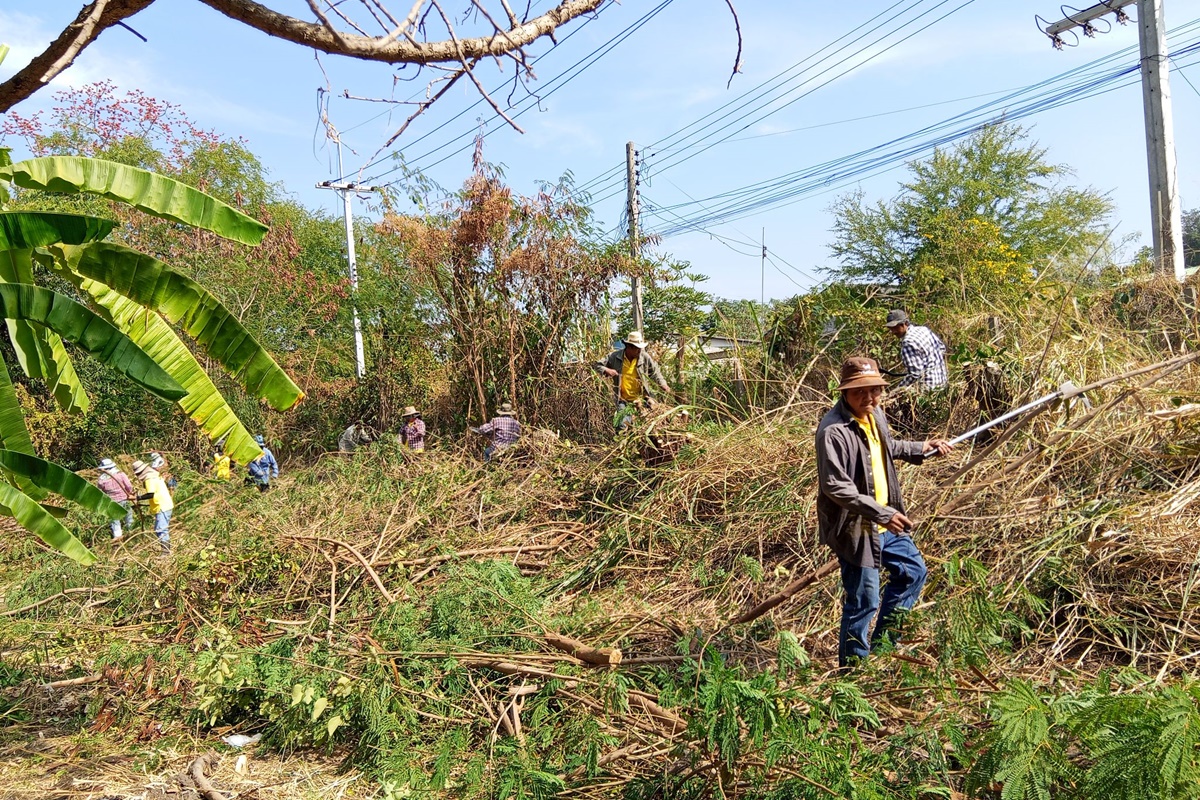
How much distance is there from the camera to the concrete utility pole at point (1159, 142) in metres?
9.16

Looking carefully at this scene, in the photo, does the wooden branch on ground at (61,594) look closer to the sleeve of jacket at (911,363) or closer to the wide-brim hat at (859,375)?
the wide-brim hat at (859,375)

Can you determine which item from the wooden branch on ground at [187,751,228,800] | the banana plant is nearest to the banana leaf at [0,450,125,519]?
the banana plant

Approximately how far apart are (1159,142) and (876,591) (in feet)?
25.3

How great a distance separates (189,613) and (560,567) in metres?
2.94

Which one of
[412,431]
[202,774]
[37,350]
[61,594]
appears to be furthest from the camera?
[412,431]

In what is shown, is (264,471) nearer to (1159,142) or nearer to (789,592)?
(789,592)

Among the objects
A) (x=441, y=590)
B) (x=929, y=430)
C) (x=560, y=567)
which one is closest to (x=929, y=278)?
(x=929, y=430)

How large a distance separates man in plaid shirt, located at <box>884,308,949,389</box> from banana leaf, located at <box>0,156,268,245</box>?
16.6ft

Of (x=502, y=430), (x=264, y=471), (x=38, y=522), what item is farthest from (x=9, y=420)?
(x=264, y=471)

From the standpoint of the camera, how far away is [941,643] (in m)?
3.97

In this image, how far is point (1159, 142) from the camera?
31.0 feet

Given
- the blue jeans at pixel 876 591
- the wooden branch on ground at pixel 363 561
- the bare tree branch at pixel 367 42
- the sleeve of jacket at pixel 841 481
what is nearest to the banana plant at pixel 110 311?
the bare tree branch at pixel 367 42

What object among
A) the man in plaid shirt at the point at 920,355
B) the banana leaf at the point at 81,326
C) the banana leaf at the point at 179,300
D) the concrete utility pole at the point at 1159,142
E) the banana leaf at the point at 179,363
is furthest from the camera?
the concrete utility pole at the point at 1159,142

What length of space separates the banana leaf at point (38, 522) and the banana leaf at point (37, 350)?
2.95ft
